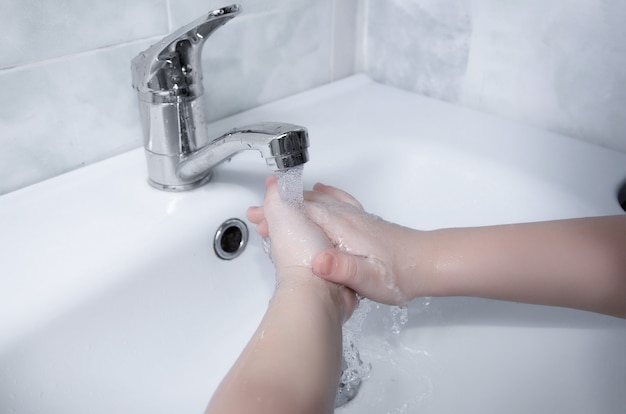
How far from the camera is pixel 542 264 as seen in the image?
48 centimetres

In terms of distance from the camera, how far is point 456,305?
579mm

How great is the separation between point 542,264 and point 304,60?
1.31 ft

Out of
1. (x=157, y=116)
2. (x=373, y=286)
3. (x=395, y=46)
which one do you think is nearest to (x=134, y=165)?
(x=157, y=116)

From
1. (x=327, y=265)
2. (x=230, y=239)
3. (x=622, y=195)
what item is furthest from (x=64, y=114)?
(x=622, y=195)

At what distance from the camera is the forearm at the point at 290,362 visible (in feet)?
1.08

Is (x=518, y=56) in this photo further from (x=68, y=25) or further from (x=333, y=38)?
(x=68, y=25)

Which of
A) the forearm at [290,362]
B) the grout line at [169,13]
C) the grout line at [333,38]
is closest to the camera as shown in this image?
the forearm at [290,362]

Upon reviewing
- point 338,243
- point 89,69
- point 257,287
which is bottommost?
point 257,287

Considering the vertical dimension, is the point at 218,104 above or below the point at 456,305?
above

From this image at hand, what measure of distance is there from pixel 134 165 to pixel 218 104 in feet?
0.43

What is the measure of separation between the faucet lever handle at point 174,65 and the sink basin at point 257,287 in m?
0.10

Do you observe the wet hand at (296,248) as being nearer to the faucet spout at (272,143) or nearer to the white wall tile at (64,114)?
the faucet spout at (272,143)

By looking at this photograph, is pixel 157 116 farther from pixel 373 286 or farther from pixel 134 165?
pixel 373 286

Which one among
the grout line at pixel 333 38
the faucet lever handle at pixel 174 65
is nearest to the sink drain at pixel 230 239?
the faucet lever handle at pixel 174 65
